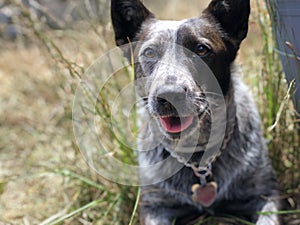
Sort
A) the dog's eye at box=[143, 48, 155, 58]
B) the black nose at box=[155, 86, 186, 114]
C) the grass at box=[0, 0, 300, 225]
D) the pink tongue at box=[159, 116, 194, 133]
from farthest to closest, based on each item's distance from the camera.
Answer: the grass at box=[0, 0, 300, 225] → the dog's eye at box=[143, 48, 155, 58] → the pink tongue at box=[159, 116, 194, 133] → the black nose at box=[155, 86, 186, 114]

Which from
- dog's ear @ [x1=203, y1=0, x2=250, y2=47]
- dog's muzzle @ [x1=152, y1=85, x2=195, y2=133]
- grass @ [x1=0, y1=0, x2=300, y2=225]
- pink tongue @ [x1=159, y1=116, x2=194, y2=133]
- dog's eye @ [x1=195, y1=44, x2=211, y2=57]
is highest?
dog's ear @ [x1=203, y1=0, x2=250, y2=47]


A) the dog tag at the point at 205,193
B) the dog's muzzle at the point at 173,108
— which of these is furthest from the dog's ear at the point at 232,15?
the dog tag at the point at 205,193

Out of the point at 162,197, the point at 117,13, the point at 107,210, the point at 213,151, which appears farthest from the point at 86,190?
the point at 117,13

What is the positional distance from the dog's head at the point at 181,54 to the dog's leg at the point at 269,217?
0.55 m

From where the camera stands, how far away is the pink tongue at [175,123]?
2297 millimetres

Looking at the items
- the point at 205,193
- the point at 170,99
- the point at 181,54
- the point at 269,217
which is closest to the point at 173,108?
the point at 170,99

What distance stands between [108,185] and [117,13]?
1.06 m

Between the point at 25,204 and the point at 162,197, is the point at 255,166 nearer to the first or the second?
the point at 162,197

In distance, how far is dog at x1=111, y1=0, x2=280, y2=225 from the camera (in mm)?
2330

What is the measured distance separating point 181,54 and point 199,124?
37 cm

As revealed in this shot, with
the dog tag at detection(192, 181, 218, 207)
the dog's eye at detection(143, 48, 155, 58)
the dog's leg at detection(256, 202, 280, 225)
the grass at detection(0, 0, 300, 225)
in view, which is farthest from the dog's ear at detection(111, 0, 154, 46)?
the dog's leg at detection(256, 202, 280, 225)

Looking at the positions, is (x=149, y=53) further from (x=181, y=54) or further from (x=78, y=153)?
(x=78, y=153)

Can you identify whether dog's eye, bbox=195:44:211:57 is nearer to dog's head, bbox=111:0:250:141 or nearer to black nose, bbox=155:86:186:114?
dog's head, bbox=111:0:250:141

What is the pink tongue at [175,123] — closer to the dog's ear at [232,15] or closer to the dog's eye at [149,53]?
the dog's eye at [149,53]
